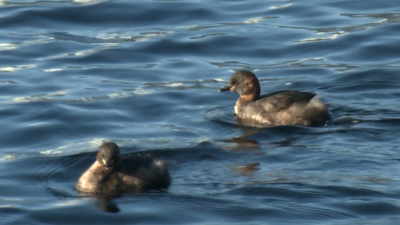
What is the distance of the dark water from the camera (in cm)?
996

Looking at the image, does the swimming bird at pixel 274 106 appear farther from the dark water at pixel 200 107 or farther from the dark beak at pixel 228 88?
the dark water at pixel 200 107

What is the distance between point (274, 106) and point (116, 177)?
11.8ft

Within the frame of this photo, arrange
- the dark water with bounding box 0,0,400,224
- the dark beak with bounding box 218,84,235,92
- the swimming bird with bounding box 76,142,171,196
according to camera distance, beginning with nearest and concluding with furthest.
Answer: the dark water with bounding box 0,0,400,224 < the swimming bird with bounding box 76,142,171,196 < the dark beak with bounding box 218,84,235,92

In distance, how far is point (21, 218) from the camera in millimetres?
9648

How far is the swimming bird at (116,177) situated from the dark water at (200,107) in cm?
16

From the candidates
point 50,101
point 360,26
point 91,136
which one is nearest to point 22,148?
point 91,136

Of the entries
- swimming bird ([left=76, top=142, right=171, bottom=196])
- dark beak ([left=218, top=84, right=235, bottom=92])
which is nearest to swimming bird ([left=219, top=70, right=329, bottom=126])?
dark beak ([left=218, top=84, right=235, bottom=92])

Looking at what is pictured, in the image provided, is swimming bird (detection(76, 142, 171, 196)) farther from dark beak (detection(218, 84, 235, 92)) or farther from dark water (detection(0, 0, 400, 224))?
dark beak (detection(218, 84, 235, 92))

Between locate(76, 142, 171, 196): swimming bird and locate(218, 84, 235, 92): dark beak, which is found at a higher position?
→ locate(218, 84, 235, 92): dark beak

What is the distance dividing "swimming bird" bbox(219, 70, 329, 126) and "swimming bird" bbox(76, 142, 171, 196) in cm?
308

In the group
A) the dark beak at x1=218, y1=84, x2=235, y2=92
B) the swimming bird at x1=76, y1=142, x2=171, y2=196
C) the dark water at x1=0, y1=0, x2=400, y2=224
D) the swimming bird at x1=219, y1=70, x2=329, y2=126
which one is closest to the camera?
the dark water at x1=0, y1=0, x2=400, y2=224

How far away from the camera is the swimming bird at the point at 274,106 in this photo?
1298cm

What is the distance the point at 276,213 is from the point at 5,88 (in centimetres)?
691

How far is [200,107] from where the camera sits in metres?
14.2
